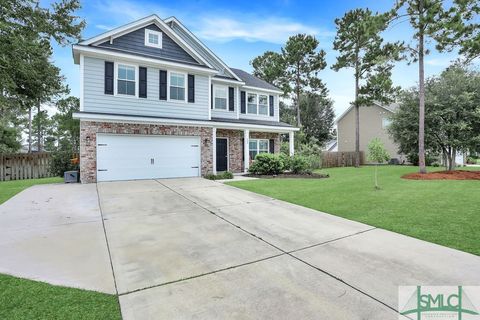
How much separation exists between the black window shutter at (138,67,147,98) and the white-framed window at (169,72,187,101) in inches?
49.5

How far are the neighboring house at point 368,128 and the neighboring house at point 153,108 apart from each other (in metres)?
16.7

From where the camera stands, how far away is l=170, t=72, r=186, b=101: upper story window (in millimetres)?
13508

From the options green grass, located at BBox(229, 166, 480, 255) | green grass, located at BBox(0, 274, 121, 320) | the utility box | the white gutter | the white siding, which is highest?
the white siding

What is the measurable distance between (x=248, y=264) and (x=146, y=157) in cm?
1020

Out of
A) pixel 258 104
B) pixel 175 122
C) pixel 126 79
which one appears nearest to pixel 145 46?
pixel 126 79

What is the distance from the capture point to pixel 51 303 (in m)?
2.62

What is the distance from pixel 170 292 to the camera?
2883 mm

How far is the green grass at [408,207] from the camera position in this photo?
185 inches

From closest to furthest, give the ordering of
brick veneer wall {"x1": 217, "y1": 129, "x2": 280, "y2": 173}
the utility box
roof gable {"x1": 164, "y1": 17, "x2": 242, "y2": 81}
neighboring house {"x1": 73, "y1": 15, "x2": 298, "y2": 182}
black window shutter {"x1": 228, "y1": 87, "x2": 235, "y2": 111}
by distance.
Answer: neighboring house {"x1": 73, "y1": 15, "x2": 298, "y2": 182}, the utility box, roof gable {"x1": 164, "y1": 17, "x2": 242, "y2": 81}, brick veneer wall {"x1": 217, "y1": 129, "x2": 280, "y2": 173}, black window shutter {"x1": 228, "y1": 87, "x2": 235, "y2": 111}

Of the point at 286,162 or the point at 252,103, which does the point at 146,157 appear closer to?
the point at 286,162

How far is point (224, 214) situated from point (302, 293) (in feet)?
11.9

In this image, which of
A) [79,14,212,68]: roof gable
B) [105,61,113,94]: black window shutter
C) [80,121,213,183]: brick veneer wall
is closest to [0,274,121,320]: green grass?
[80,121,213,183]: brick veneer wall

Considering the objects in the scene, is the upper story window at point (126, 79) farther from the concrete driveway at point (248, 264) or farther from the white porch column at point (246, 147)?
the concrete driveway at point (248, 264)

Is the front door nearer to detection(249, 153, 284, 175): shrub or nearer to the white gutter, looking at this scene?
the white gutter
